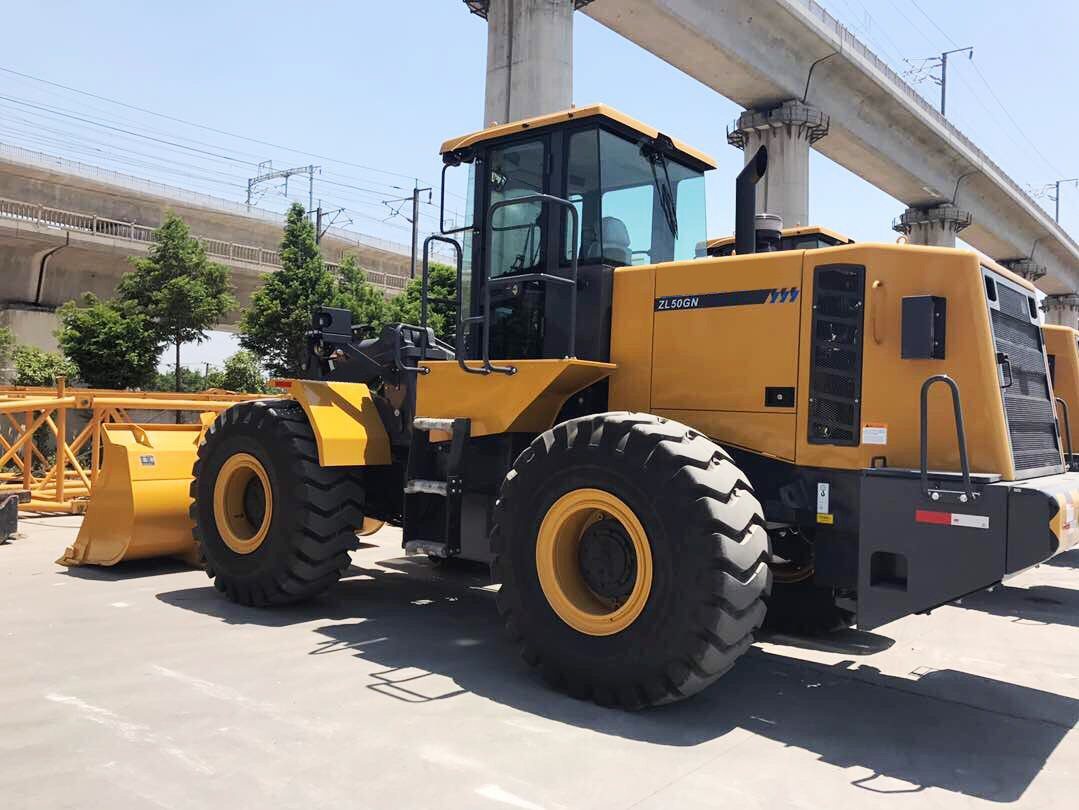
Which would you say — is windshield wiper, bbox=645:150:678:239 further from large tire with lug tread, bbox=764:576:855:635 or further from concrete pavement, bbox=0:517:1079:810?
concrete pavement, bbox=0:517:1079:810

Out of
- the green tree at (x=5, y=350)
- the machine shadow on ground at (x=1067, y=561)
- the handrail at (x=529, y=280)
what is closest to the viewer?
the handrail at (x=529, y=280)

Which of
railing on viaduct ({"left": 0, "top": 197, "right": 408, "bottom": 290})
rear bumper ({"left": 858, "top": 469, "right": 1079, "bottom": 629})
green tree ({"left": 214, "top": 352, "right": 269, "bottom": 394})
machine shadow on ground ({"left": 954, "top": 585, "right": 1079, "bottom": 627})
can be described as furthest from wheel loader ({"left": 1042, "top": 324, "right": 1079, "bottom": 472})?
green tree ({"left": 214, "top": 352, "right": 269, "bottom": 394})

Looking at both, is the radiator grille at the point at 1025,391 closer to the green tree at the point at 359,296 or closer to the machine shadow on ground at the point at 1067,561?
the machine shadow on ground at the point at 1067,561

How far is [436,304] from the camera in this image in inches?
264

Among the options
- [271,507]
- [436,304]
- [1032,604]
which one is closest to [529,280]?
[436,304]

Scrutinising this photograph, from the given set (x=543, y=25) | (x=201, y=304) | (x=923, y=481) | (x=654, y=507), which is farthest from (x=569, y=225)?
(x=201, y=304)

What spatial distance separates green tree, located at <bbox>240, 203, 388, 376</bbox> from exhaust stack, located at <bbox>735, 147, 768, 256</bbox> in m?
23.7

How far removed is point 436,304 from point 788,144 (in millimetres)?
17808

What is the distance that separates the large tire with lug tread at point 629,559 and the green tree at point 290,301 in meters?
24.3

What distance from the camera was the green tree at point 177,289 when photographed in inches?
1054

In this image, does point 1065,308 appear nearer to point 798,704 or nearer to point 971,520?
point 798,704

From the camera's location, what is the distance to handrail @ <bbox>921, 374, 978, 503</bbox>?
423cm

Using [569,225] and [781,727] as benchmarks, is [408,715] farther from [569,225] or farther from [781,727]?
[569,225]

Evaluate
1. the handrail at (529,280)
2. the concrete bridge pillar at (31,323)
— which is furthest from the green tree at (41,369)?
the handrail at (529,280)
